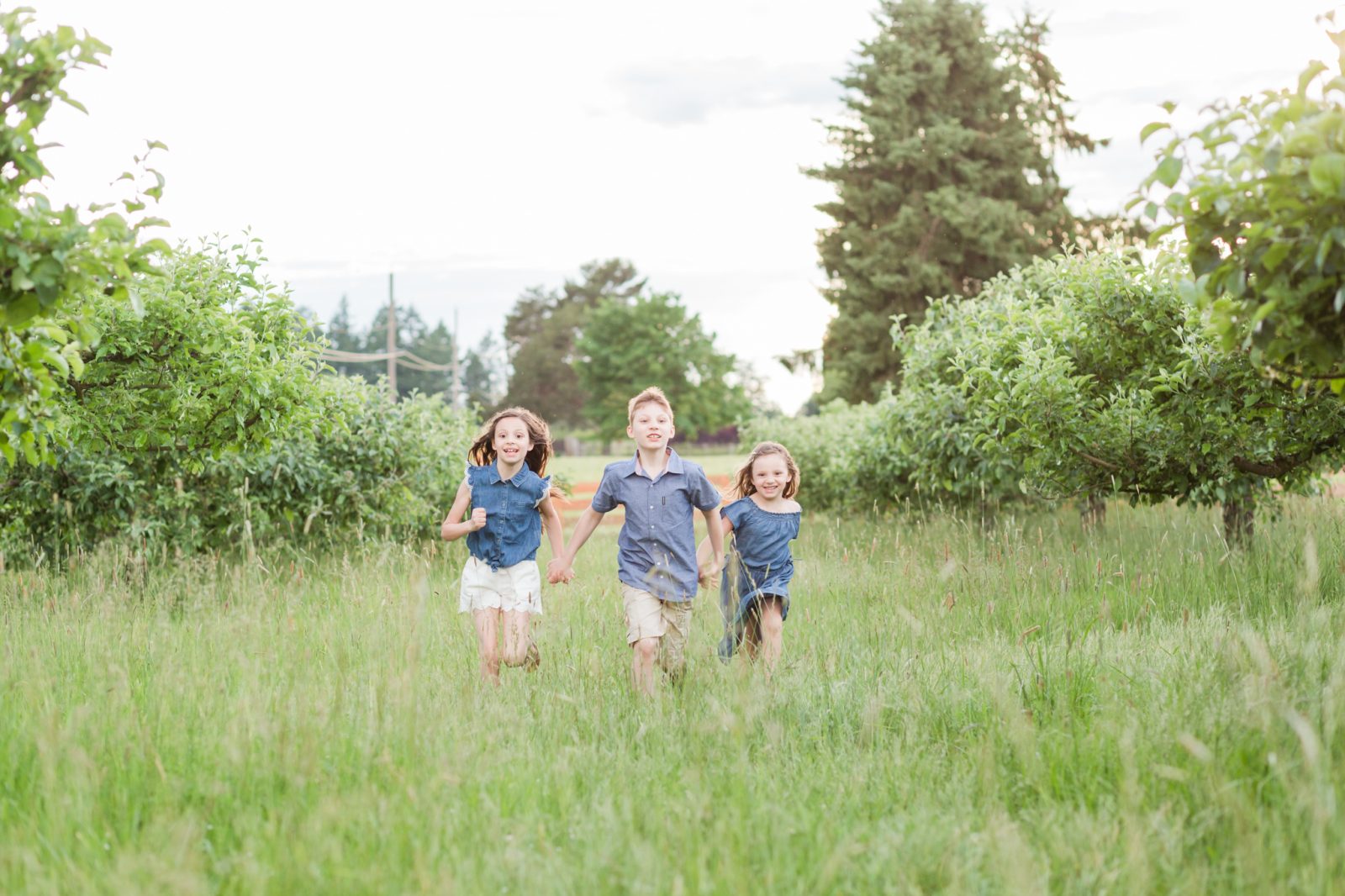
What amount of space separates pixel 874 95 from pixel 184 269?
92.6 feet

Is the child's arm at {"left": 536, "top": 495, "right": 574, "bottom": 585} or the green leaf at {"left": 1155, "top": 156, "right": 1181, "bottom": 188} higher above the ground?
the green leaf at {"left": 1155, "top": 156, "right": 1181, "bottom": 188}

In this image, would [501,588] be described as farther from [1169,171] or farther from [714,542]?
[1169,171]

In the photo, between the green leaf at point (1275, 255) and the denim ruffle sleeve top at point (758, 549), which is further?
the denim ruffle sleeve top at point (758, 549)

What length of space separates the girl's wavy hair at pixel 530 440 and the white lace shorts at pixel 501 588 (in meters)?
0.62

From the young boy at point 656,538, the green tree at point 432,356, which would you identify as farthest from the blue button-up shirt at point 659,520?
the green tree at point 432,356

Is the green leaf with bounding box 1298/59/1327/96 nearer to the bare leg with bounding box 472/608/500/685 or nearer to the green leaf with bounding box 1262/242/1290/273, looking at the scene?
the green leaf with bounding box 1262/242/1290/273

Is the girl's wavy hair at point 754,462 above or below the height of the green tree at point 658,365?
below

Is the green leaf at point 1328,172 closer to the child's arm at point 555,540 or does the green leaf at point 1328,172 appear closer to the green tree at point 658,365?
the child's arm at point 555,540

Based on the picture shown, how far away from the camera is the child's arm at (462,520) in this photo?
5434 millimetres

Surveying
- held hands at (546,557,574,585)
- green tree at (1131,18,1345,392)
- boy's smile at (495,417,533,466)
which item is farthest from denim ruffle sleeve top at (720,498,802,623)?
green tree at (1131,18,1345,392)

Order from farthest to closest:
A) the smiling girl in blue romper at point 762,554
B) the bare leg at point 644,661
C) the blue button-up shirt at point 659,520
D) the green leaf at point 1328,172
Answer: the smiling girl in blue romper at point 762,554, the blue button-up shirt at point 659,520, the bare leg at point 644,661, the green leaf at point 1328,172

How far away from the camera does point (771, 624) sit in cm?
549

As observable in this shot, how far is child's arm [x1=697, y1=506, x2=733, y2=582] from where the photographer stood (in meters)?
5.35

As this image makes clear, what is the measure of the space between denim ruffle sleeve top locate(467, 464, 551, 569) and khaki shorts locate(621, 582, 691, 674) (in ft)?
2.31
